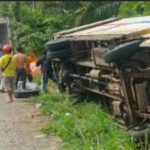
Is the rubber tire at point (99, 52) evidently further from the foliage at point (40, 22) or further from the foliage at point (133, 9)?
the foliage at point (40, 22)

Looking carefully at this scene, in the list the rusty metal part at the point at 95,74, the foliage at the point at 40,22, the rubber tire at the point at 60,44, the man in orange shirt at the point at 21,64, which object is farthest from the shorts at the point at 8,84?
the foliage at the point at 40,22

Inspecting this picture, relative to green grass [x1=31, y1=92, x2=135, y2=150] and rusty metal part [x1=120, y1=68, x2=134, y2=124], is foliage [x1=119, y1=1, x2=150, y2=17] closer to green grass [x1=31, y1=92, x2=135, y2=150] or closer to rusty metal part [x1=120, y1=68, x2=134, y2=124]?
green grass [x1=31, y1=92, x2=135, y2=150]

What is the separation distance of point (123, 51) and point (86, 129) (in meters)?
1.60

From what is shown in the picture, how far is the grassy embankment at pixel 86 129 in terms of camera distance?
18.2 ft

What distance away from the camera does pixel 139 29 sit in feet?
21.1

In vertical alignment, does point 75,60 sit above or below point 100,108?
above

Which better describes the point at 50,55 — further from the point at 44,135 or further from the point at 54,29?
the point at 54,29

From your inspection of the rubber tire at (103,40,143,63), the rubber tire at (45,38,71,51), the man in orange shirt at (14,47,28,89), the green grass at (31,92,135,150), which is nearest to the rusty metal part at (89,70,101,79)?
the green grass at (31,92,135,150)

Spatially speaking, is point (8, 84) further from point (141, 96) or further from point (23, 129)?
point (141, 96)

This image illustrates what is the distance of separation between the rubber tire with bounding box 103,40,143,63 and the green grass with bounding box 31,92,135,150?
1.09m

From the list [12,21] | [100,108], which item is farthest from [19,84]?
[12,21]

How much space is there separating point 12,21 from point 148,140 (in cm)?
1850

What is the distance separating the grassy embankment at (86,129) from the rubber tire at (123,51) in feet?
3.59

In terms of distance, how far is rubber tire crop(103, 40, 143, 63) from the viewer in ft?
18.8
